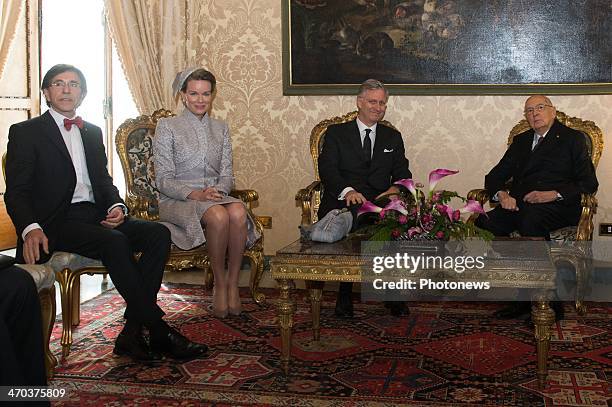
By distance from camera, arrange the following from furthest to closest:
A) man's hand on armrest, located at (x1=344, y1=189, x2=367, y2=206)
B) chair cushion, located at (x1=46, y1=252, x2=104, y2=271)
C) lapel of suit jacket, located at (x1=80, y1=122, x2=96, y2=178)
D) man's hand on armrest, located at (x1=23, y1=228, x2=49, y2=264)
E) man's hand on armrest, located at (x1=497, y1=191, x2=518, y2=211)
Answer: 1. man's hand on armrest, located at (x1=497, y1=191, x2=518, y2=211)
2. man's hand on armrest, located at (x1=344, y1=189, x2=367, y2=206)
3. lapel of suit jacket, located at (x1=80, y1=122, x2=96, y2=178)
4. chair cushion, located at (x1=46, y1=252, x2=104, y2=271)
5. man's hand on armrest, located at (x1=23, y1=228, x2=49, y2=264)

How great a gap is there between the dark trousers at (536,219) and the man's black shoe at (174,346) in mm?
2133

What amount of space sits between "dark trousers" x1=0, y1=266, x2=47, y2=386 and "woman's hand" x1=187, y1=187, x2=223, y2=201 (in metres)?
1.95

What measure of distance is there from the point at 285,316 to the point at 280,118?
3.01 meters

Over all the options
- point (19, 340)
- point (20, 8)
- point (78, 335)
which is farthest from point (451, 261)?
point (20, 8)

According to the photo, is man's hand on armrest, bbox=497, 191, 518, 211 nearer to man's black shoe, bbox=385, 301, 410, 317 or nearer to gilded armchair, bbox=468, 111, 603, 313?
gilded armchair, bbox=468, 111, 603, 313

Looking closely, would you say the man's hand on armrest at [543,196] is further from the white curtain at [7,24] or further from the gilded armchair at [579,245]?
the white curtain at [7,24]

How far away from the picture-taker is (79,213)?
175 inches

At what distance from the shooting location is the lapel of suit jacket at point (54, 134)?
4.34 metres

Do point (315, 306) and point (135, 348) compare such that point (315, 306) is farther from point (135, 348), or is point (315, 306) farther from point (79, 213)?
point (79, 213)

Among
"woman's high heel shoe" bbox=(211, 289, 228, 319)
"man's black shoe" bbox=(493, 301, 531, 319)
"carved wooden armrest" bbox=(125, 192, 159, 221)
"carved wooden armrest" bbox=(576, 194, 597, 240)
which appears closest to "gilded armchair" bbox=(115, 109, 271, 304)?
"carved wooden armrest" bbox=(125, 192, 159, 221)

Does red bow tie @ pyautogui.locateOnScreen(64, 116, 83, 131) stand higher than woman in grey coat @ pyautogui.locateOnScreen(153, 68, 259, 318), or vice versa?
red bow tie @ pyautogui.locateOnScreen(64, 116, 83, 131)

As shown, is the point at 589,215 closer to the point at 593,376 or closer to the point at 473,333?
the point at 473,333

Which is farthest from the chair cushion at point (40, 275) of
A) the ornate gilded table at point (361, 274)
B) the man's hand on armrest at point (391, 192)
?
the man's hand on armrest at point (391, 192)

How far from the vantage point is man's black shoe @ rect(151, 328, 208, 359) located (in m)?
4.13
